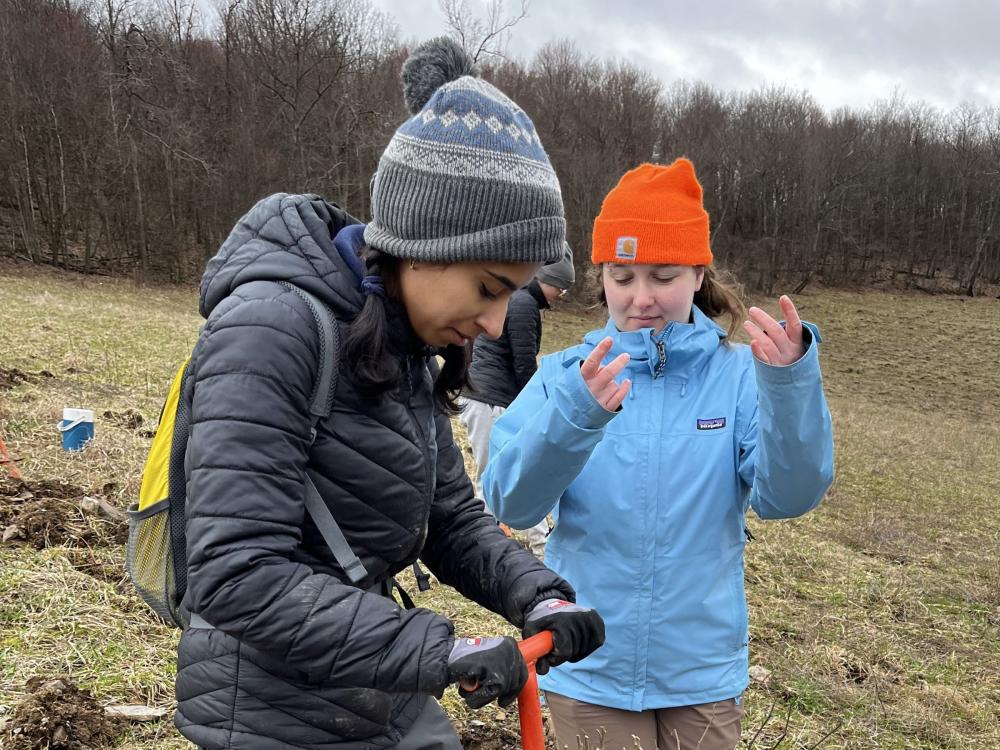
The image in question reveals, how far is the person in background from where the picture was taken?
5.69m

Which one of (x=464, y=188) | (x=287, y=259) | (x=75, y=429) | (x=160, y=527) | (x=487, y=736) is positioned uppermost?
(x=464, y=188)

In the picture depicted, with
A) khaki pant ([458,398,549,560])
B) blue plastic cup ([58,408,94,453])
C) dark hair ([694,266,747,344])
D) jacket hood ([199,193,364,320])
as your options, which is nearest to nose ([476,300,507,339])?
jacket hood ([199,193,364,320])

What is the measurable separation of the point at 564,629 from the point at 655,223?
4.20 feet

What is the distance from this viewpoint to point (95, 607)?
3.85 metres

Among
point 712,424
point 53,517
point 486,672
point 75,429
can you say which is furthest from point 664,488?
point 75,429

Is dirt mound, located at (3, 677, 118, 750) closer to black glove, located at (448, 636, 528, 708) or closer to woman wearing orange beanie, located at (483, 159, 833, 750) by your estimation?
woman wearing orange beanie, located at (483, 159, 833, 750)

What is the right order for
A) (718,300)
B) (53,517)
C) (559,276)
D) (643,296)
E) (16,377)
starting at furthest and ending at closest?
1. (16,377)
2. (559,276)
3. (53,517)
4. (718,300)
5. (643,296)

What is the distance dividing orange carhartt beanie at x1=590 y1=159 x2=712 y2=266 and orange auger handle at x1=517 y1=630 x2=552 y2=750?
1.21 metres

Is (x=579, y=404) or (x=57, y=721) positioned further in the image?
(x=57, y=721)

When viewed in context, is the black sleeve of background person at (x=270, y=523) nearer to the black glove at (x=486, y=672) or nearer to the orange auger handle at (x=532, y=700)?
the black glove at (x=486, y=672)

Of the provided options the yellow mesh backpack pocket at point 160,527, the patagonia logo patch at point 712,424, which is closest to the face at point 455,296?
the yellow mesh backpack pocket at point 160,527

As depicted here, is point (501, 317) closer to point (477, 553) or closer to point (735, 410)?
point (477, 553)

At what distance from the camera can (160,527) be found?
1.53m

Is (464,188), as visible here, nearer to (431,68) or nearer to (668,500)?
(431,68)
